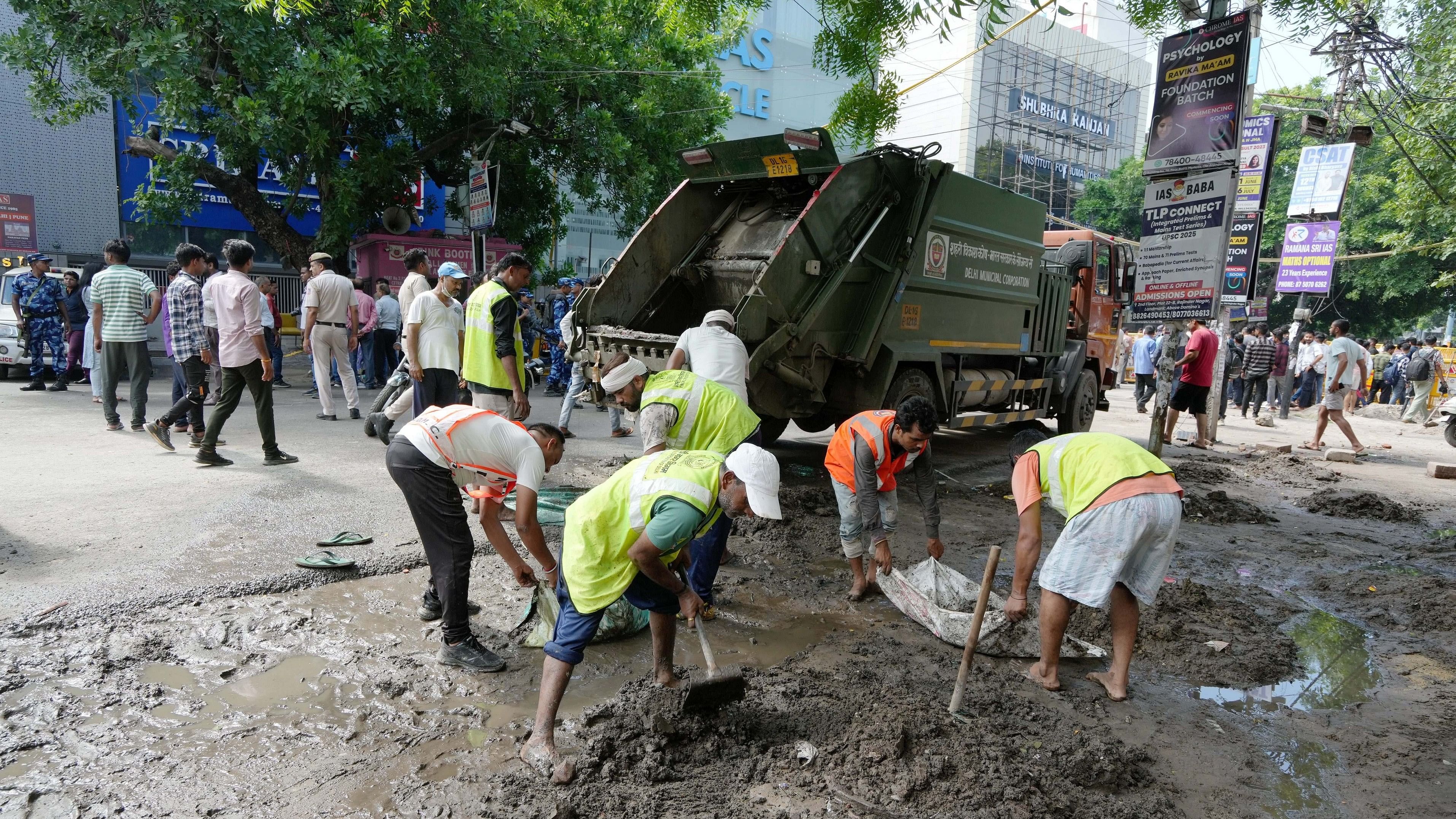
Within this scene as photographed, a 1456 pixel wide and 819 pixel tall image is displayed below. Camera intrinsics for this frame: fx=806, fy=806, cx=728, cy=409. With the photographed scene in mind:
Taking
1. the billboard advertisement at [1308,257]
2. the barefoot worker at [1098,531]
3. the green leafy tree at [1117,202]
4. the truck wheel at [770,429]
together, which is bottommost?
the truck wheel at [770,429]

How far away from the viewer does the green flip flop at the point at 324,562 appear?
4.04 m

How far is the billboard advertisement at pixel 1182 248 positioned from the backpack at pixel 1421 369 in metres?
13.8

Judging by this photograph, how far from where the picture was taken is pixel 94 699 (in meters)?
2.78

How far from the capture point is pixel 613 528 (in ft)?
8.34

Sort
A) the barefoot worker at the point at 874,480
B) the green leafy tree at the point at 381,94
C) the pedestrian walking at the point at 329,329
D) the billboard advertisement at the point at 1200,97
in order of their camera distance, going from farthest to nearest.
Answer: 1. the green leafy tree at the point at 381,94
2. the pedestrian walking at the point at 329,329
3. the billboard advertisement at the point at 1200,97
4. the barefoot worker at the point at 874,480

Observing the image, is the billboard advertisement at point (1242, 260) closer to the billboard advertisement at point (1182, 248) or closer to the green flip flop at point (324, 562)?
the billboard advertisement at point (1182, 248)

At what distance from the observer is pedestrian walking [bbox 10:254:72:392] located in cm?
948

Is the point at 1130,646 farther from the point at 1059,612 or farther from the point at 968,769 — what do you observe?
the point at 968,769

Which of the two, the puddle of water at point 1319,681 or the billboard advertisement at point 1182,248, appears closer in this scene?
the puddle of water at point 1319,681

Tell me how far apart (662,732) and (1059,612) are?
1667 millimetres

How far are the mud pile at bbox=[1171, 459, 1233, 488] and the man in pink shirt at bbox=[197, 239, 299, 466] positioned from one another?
25.5 feet

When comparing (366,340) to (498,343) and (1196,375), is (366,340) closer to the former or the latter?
(498,343)

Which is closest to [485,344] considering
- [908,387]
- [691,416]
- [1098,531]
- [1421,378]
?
[691,416]

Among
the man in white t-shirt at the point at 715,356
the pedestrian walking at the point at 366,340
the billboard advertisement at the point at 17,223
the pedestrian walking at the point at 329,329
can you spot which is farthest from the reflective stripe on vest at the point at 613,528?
the billboard advertisement at the point at 17,223
